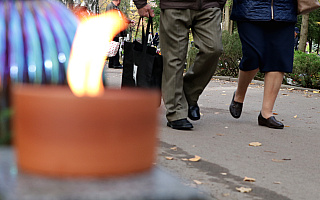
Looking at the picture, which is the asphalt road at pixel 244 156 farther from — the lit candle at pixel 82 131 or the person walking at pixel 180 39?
the lit candle at pixel 82 131

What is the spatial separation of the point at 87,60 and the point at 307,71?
12.0 m

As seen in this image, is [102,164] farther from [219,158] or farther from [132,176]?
[219,158]

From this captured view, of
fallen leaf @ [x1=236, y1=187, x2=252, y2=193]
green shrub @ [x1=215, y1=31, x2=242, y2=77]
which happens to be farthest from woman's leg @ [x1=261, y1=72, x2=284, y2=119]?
green shrub @ [x1=215, y1=31, x2=242, y2=77]

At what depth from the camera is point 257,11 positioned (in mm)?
5816

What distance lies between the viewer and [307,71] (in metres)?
12.2

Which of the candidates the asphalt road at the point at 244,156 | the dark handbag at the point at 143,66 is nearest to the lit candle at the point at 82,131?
the asphalt road at the point at 244,156

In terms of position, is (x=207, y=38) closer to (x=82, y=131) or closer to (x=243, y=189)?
(x=243, y=189)

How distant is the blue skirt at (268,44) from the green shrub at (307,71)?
627 cm

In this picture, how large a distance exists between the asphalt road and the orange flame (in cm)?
239

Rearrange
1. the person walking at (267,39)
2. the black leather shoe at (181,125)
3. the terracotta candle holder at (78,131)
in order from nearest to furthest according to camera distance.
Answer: the terracotta candle holder at (78,131) < the black leather shoe at (181,125) < the person walking at (267,39)

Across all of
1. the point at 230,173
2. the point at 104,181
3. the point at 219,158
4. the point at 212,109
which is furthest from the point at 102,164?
the point at 212,109

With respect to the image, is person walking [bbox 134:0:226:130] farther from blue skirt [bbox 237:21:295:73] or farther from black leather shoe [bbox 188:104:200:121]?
blue skirt [bbox 237:21:295:73]

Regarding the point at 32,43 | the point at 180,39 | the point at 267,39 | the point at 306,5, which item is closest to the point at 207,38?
the point at 180,39

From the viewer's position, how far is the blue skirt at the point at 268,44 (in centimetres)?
592
